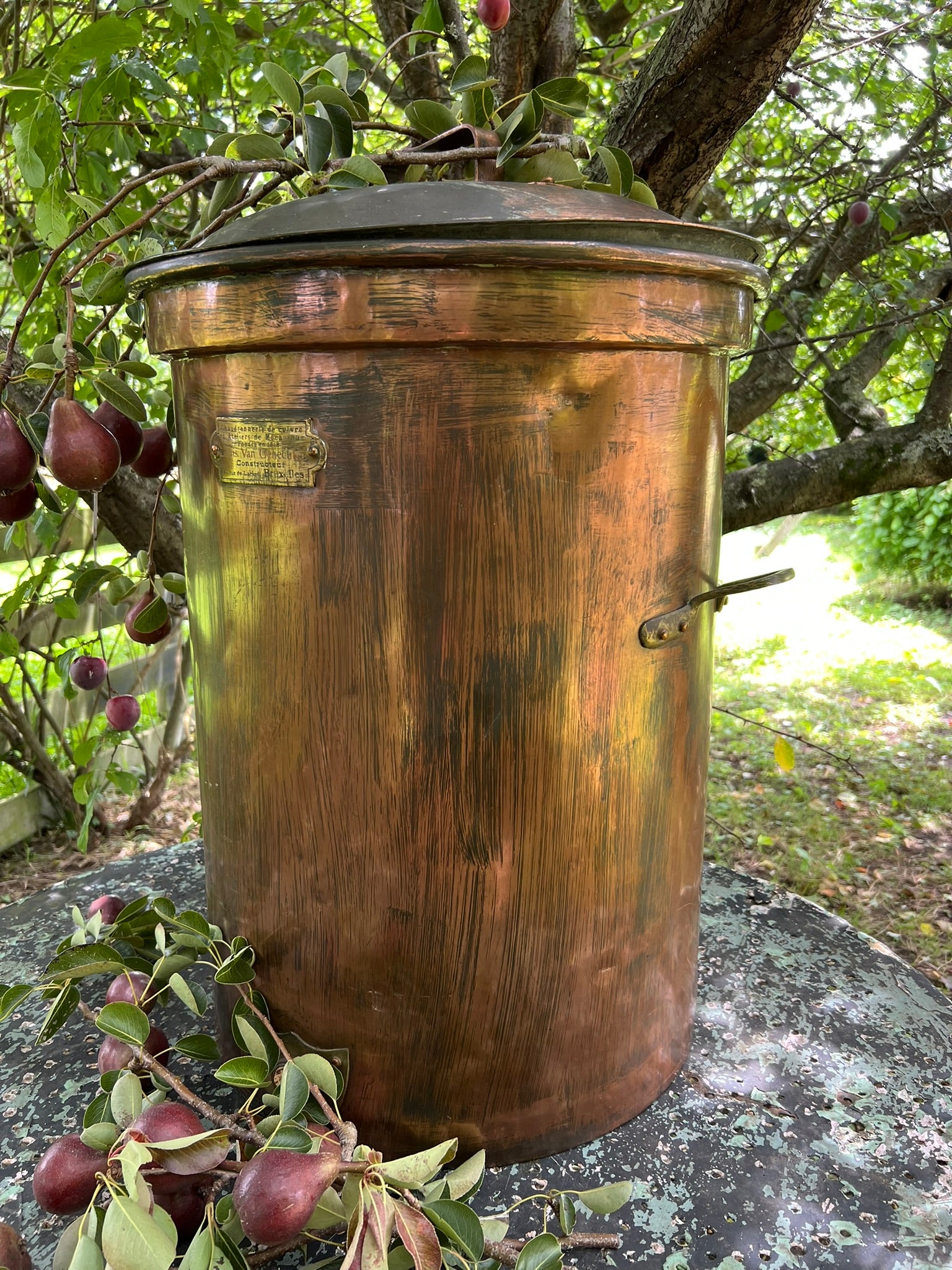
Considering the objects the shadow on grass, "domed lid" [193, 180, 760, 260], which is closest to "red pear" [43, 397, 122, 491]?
"domed lid" [193, 180, 760, 260]

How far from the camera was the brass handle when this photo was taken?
116 centimetres

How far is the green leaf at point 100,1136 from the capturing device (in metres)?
1.01

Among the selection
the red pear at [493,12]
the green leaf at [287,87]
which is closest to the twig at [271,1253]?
the green leaf at [287,87]

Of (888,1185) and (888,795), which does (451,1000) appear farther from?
(888,795)

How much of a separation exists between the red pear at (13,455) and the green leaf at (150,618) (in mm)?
332

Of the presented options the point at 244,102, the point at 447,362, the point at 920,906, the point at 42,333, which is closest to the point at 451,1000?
the point at 447,362

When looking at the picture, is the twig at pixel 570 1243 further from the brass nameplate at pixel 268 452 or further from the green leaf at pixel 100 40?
the green leaf at pixel 100 40

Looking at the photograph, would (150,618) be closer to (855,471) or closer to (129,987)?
(129,987)

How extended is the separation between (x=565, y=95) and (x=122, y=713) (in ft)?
4.08

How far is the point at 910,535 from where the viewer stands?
703 centimetres

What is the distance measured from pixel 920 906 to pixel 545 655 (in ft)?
8.39

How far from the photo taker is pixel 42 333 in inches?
92.6

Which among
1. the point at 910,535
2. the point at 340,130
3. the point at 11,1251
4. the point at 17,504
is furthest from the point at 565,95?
the point at 910,535

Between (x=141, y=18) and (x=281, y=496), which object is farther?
(x=141, y=18)
